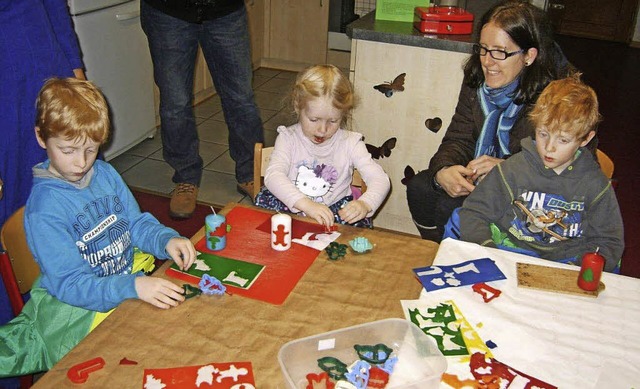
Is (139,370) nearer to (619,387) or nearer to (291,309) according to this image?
(291,309)

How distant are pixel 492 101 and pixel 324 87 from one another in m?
0.60

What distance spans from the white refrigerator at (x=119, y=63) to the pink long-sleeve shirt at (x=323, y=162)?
165cm

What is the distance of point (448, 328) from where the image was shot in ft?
4.07

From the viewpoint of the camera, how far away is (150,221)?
166cm

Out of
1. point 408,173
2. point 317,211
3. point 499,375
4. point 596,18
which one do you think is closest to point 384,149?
point 408,173

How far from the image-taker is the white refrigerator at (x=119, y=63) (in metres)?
3.20

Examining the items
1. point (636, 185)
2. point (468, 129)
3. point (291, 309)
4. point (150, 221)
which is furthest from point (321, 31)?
point (291, 309)

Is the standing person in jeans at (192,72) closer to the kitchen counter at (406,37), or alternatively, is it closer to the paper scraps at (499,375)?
the kitchen counter at (406,37)

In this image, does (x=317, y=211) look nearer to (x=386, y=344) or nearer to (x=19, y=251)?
(x=386, y=344)

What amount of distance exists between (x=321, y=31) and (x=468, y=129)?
10.3 ft

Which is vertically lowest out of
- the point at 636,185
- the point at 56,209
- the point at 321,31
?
the point at 636,185

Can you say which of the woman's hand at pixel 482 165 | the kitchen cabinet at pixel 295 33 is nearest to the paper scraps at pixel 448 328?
the woman's hand at pixel 482 165

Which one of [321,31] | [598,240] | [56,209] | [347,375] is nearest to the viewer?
[347,375]

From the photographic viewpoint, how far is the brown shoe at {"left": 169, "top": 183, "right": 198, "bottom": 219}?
3.01 metres
